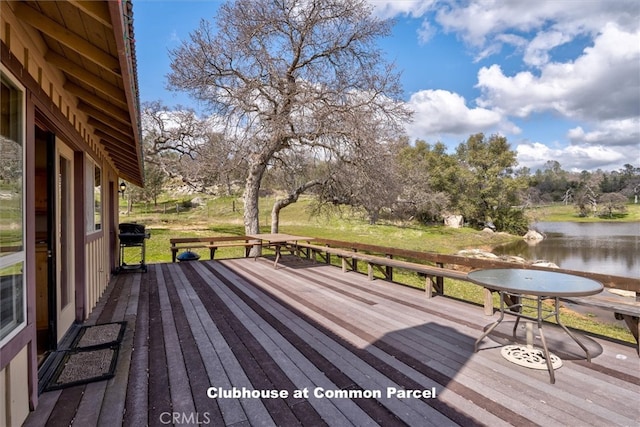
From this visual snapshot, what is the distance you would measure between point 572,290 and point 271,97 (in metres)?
7.27

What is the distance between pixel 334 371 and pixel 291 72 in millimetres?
7249

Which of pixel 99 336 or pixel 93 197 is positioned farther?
pixel 93 197

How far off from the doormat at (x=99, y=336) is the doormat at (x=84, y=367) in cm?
7

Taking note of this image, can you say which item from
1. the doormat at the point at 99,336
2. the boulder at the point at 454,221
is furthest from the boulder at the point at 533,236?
the doormat at the point at 99,336

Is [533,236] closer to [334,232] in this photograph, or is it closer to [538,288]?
[334,232]

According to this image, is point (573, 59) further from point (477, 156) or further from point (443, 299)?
point (443, 299)

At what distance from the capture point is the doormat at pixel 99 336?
292 centimetres

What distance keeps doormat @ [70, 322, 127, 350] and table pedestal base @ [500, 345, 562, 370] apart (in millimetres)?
3387

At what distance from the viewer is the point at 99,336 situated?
3139 millimetres

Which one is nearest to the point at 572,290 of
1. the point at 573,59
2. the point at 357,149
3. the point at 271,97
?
the point at 357,149

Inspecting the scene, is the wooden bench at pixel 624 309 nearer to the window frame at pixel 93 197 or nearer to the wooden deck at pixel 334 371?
the wooden deck at pixel 334 371

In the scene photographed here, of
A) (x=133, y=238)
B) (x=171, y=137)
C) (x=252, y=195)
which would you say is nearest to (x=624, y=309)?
(x=133, y=238)

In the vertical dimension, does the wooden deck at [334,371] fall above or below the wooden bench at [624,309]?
below

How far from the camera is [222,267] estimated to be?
682 cm
